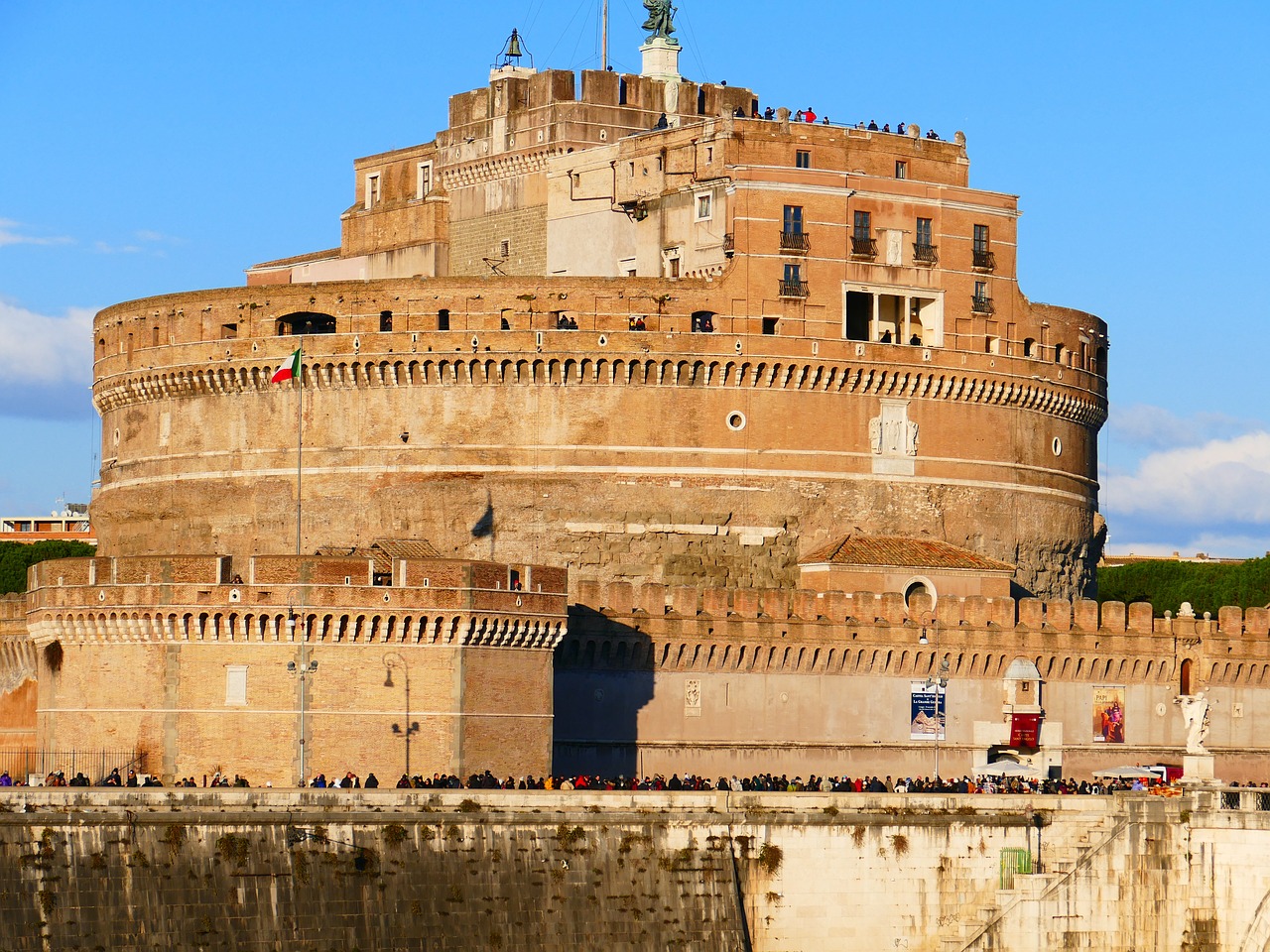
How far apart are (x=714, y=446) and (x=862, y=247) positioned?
7.08 meters

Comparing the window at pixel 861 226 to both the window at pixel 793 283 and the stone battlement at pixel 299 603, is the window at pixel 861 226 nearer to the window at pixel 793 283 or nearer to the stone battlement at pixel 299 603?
the window at pixel 793 283

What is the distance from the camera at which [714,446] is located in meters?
76.6

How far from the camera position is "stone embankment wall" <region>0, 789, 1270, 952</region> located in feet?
Result: 160

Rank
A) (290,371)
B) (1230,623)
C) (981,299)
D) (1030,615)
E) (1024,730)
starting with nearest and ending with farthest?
1. (290,371)
2. (1024,730)
3. (1030,615)
4. (1230,623)
5. (981,299)

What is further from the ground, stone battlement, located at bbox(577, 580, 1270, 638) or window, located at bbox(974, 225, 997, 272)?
window, located at bbox(974, 225, 997, 272)

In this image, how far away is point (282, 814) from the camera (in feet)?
166

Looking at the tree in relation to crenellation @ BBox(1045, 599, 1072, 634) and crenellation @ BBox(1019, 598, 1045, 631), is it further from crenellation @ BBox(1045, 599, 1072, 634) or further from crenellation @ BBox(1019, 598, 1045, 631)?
crenellation @ BBox(1045, 599, 1072, 634)

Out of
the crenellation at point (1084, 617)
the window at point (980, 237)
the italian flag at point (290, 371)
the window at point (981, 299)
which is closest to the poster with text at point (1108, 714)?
the crenellation at point (1084, 617)

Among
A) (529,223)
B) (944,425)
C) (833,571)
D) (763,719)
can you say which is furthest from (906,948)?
(529,223)

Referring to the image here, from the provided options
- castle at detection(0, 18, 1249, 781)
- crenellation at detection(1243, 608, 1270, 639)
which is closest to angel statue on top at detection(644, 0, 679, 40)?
castle at detection(0, 18, 1249, 781)

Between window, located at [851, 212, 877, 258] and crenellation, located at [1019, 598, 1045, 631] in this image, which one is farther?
window, located at [851, 212, 877, 258]

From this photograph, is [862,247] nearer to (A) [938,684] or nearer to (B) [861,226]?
(B) [861,226]

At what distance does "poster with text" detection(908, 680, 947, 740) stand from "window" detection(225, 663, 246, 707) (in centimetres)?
2152

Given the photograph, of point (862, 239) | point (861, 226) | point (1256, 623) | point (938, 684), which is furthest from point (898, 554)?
point (1256, 623)
